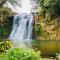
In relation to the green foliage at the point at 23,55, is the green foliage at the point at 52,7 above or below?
above

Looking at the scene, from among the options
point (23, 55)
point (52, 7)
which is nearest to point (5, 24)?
point (52, 7)

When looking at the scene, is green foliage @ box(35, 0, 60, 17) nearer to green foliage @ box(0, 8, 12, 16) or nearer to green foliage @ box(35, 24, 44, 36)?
green foliage @ box(35, 24, 44, 36)

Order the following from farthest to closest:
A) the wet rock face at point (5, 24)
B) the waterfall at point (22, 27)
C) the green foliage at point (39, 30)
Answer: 1. the wet rock face at point (5, 24)
2. the waterfall at point (22, 27)
3. the green foliage at point (39, 30)

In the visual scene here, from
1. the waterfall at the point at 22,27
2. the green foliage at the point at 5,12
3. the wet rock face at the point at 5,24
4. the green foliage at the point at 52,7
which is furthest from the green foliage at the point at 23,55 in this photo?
the green foliage at the point at 5,12

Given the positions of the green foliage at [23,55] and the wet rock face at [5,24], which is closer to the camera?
the green foliage at [23,55]

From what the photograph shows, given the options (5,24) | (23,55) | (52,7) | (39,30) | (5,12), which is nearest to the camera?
(23,55)

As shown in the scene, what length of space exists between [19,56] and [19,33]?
2898 centimetres

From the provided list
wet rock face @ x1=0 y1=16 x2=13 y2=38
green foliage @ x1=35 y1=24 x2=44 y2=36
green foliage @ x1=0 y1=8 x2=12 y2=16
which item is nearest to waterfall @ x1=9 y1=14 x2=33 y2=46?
wet rock face @ x1=0 y1=16 x2=13 y2=38

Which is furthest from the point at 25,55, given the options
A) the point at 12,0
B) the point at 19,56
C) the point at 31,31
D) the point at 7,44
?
the point at 12,0

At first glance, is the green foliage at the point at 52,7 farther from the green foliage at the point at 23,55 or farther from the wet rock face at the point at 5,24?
the green foliage at the point at 23,55

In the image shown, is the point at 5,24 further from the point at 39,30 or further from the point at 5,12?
the point at 39,30

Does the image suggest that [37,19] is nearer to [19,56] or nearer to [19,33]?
A: [19,33]

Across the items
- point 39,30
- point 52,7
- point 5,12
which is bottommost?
point 39,30

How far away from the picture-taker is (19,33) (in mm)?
36625
